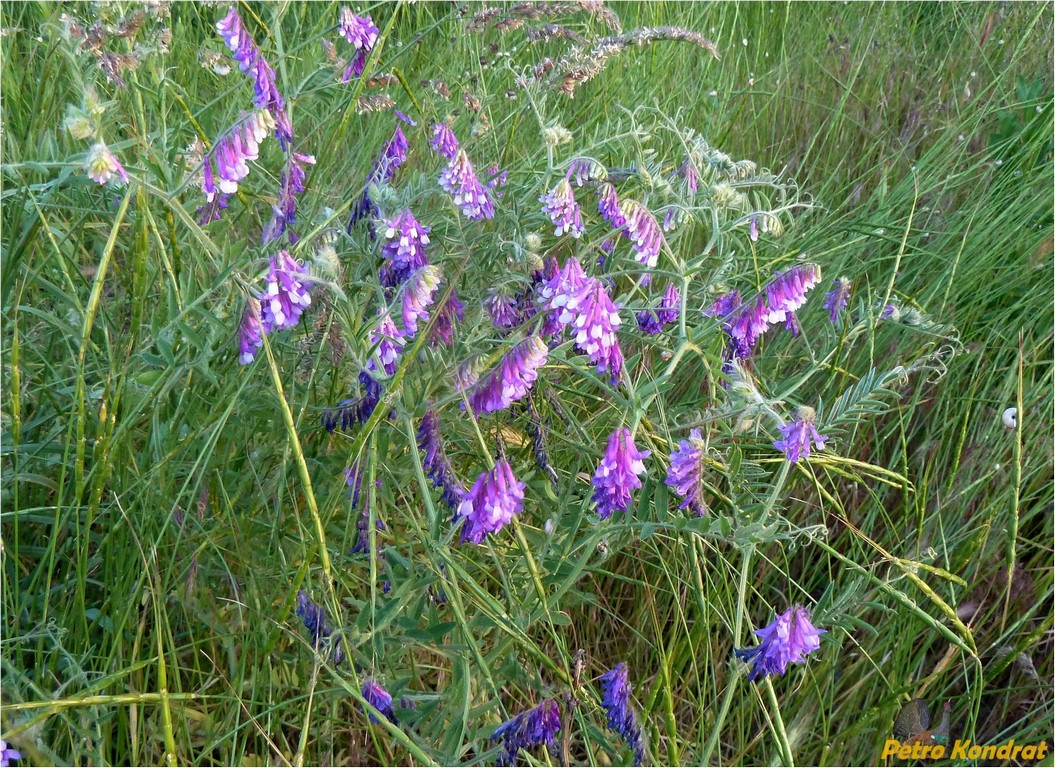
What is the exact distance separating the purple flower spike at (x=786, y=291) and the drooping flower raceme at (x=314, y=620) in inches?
30.1

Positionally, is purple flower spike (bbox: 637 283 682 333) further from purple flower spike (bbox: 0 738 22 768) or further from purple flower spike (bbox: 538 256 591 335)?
purple flower spike (bbox: 0 738 22 768)

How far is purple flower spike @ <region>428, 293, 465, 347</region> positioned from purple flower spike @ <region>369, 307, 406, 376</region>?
4 cm

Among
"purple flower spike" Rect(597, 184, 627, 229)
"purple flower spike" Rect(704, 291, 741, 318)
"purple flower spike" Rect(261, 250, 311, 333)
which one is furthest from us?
"purple flower spike" Rect(704, 291, 741, 318)

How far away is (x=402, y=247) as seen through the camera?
1.32 m

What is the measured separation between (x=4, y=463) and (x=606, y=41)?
1.20 metres

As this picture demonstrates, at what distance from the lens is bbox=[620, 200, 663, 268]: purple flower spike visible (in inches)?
51.9

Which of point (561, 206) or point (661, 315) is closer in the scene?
point (561, 206)

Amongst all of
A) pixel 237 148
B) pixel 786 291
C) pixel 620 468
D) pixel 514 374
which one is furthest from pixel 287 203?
pixel 786 291

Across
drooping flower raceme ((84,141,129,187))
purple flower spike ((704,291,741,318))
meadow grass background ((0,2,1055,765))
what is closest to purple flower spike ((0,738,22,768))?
meadow grass background ((0,2,1055,765))

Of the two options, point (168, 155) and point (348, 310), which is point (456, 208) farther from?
point (168, 155)

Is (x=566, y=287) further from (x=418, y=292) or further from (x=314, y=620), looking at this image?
(x=314, y=620)

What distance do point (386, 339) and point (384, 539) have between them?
47cm

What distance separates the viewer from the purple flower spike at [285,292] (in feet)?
3.91

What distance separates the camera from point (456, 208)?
1423mm
